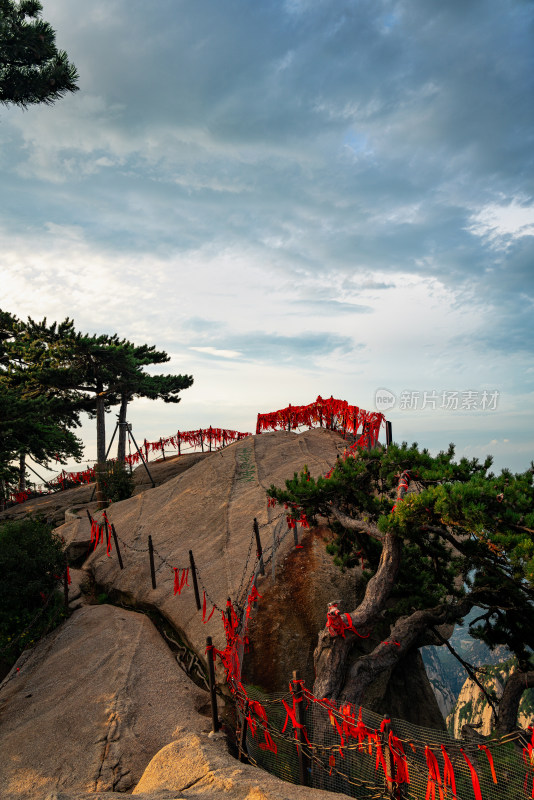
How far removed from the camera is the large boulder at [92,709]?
890 centimetres

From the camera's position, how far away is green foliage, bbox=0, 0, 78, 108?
19.8 m

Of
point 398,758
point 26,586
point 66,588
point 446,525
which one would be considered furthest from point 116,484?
point 398,758

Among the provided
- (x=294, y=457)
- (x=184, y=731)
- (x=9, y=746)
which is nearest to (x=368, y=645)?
(x=184, y=731)

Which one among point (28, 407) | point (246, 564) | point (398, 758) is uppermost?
point (28, 407)

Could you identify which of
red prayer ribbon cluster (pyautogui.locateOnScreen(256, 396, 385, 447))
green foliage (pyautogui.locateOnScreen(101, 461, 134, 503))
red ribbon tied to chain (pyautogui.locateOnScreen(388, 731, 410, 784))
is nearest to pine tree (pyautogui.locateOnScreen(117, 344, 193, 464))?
green foliage (pyautogui.locateOnScreen(101, 461, 134, 503))

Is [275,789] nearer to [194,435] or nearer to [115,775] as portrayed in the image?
[115,775]

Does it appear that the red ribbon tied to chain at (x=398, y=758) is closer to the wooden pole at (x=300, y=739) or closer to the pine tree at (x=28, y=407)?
the wooden pole at (x=300, y=739)

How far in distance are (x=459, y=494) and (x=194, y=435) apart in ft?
104

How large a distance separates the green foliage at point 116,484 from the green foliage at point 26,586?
10.6 metres

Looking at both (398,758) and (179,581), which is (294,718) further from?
(179,581)

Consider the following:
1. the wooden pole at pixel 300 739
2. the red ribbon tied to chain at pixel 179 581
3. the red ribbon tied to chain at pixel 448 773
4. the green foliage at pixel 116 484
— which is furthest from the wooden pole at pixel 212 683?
the green foliage at pixel 116 484

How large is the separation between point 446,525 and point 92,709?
28.4ft

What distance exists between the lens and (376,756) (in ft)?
23.1

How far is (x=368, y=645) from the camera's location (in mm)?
12109
